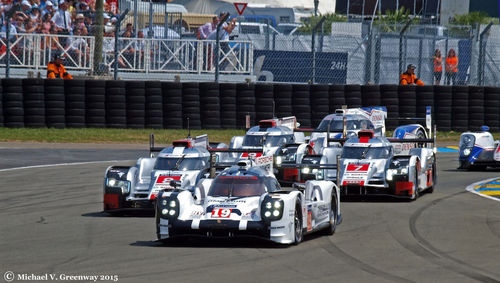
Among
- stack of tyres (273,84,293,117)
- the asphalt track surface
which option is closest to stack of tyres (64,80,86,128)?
stack of tyres (273,84,293,117)

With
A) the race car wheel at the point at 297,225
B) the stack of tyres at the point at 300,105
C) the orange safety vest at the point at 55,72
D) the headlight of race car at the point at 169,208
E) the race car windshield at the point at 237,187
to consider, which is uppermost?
the orange safety vest at the point at 55,72

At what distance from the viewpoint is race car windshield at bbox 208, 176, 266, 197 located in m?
13.1

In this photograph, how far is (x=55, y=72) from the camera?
29781mm

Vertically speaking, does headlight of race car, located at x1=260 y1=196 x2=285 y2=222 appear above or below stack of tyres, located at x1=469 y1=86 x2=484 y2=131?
below

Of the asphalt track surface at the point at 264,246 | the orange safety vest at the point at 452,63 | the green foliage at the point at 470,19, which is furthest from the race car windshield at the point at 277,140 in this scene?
the green foliage at the point at 470,19

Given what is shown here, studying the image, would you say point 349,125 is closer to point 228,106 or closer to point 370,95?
point 370,95

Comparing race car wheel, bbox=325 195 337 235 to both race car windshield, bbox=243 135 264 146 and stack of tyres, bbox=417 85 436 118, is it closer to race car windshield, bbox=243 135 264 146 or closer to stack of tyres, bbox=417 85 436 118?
race car windshield, bbox=243 135 264 146

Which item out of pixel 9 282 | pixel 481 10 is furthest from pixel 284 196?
pixel 481 10

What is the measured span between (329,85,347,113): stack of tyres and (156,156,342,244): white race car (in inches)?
646

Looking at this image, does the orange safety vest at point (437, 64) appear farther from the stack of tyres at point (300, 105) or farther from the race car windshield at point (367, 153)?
the race car windshield at point (367, 153)

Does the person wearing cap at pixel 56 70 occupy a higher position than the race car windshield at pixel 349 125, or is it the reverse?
the person wearing cap at pixel 56 70

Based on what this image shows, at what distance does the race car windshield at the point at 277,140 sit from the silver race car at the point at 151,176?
6.08 meters

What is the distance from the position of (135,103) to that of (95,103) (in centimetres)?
117

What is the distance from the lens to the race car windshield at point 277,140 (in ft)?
75.4
